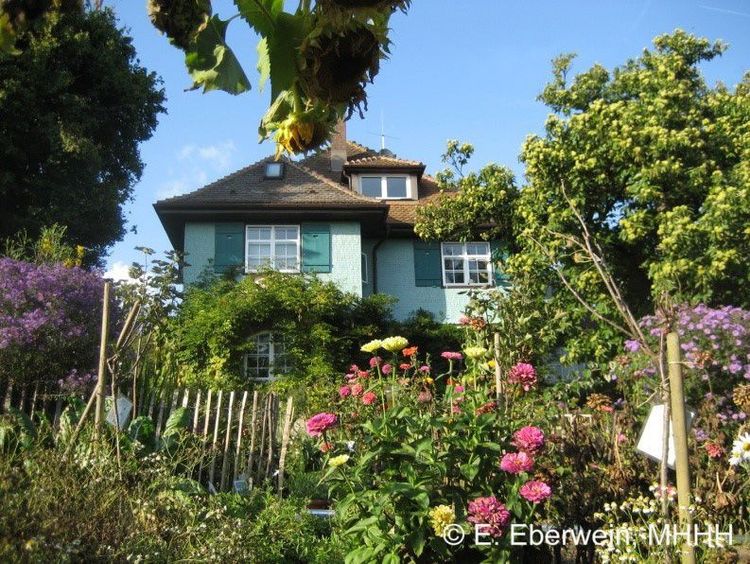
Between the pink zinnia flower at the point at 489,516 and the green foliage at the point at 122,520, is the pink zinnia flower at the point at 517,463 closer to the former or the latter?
the pink zinnia flower at the point at 489,516

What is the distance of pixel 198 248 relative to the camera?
55.5 ft

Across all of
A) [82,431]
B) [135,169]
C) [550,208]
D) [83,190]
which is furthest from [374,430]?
[135,169]

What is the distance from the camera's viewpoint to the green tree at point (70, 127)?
17.2 meters

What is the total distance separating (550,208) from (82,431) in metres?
10.1

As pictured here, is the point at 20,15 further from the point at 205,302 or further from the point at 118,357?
the point at 205,302

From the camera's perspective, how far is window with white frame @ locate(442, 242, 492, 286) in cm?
1809

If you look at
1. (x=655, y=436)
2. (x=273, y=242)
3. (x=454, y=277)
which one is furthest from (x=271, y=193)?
(x=655, y=436)

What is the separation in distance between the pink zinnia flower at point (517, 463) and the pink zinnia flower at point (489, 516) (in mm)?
177

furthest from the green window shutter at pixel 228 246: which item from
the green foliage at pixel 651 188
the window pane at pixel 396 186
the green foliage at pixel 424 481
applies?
the green foliage at pixel 424 481

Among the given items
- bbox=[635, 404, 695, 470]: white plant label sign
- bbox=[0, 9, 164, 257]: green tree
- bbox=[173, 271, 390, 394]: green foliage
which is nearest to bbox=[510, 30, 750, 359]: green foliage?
bbox=[173, 271, 390, 394]: green foliage

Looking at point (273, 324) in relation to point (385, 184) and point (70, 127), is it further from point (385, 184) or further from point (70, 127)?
point (70, 127)

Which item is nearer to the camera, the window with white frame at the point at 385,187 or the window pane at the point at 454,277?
the window pane at the point at 454,277

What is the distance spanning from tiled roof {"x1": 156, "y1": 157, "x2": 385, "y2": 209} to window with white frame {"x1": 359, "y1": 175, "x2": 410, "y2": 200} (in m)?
1.12

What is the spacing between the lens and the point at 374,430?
3861 millimetres
